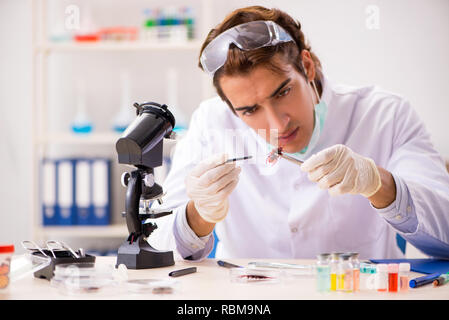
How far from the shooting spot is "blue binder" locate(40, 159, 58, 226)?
2645 millimetres

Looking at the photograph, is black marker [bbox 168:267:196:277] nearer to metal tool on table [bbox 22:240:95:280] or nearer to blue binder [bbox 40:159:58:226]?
metal tool on table [bbox 22:240:95:280]

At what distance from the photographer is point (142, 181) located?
1.17m

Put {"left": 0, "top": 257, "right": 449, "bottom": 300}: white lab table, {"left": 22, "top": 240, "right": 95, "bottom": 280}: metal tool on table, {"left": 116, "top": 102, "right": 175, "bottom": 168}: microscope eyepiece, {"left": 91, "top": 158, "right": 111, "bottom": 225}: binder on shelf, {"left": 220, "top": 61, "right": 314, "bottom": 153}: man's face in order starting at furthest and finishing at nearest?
{"left": 91, "top": 158, "right": 111, "bottom": 225}: binder on shelf → {"left": 220, "top": 61, "right": 314, "bottom": 153}: man's face → {"left": 116, "top": 102, "right": 175, "bottom": 168}: microscope eyepiece → {"left": 22, "top": 240, "right": 95, "bottom": 280}: metal tool on table → {"left": 0, "top": 257, "right": 449, "bottom": 300}: white lab table

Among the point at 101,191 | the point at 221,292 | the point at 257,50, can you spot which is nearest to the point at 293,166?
the point at 257,50

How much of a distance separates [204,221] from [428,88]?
1859 millimetres

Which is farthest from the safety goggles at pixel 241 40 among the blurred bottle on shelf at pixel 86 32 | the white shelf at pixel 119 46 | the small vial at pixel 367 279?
the blurred bottle on shelf at pixel 86 32

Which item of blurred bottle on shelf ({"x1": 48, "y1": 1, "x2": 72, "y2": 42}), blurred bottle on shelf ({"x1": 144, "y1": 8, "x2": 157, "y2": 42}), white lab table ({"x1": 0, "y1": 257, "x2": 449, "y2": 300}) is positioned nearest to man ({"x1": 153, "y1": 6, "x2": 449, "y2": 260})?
white lab table ({"x1": 0, "y1": 257, "x2": 449, "y2": 300})

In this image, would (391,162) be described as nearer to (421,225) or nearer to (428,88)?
(421,225)

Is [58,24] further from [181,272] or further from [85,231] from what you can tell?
[181,272]

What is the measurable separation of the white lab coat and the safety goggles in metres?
0.27

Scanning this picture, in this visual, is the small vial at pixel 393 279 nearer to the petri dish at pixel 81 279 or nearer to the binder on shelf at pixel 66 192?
the petri dish at pixel 81 279

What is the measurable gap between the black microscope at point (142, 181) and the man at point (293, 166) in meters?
0.12

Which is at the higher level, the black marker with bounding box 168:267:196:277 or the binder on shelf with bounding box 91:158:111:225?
the black marker with bounding box 168:267:196:277

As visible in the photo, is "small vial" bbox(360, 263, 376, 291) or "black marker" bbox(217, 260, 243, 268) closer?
"small vial" bbox(360, 263, 376, 291)
